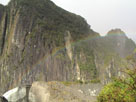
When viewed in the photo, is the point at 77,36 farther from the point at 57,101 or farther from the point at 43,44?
the point at 57,101

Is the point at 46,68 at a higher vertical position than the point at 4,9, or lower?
lower

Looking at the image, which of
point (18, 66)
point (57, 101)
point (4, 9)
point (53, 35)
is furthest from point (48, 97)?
point (4, 9)

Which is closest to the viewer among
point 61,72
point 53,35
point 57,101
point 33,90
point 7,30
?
point 57,101

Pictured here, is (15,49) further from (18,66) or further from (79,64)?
(79,64)

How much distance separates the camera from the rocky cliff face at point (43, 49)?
69.0 m

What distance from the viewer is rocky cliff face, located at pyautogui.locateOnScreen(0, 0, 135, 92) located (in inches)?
2717

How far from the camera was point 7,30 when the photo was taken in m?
84.8

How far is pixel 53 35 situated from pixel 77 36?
38.4 ft

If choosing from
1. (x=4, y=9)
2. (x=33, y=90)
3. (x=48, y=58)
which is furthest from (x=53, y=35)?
(x=33, y=90)

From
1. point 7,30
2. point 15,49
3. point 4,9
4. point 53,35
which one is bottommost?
point 15,49

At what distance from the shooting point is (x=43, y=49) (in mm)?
73812

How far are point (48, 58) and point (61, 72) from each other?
8209mm

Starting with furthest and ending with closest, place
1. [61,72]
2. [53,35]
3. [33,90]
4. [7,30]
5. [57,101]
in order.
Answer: [7,30], [53,35], [61,72], [33,90], [57,101]

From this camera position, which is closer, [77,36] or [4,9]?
[77,36]
